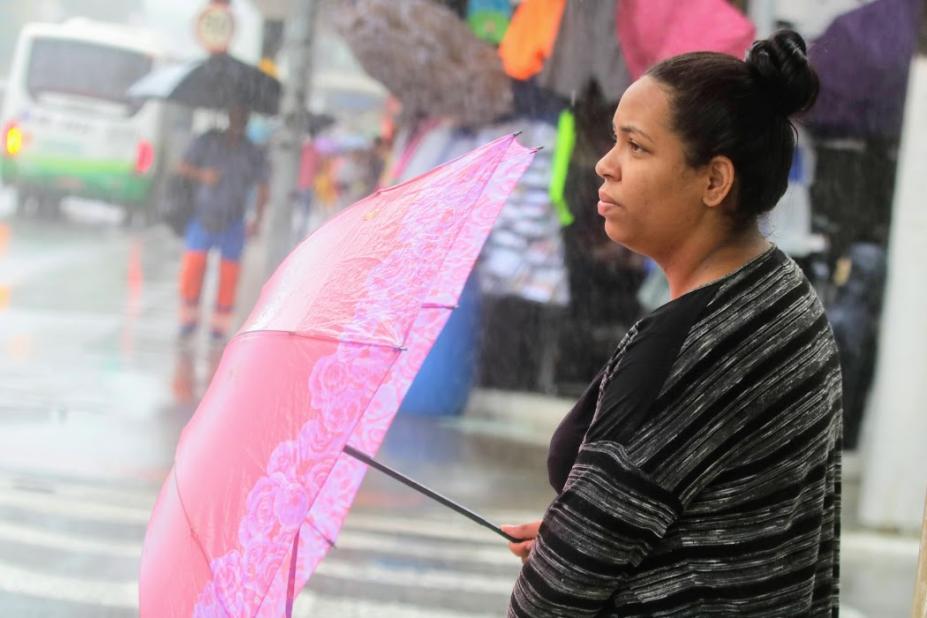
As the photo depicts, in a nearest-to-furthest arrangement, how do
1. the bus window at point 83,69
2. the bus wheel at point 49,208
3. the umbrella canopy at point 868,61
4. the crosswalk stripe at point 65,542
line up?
the crosswalk stripe at point 65,542
the umbrella canopy at point 868,61
the bus window at point 83,69
the bus wheel at point 49,208

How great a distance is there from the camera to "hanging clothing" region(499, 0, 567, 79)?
7031mm

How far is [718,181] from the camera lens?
64.1 inches

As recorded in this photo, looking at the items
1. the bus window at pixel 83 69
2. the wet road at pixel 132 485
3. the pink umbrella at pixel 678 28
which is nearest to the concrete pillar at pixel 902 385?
the pink umbrella at pixel 678 28

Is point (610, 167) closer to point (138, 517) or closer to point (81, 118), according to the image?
point (138, 517)

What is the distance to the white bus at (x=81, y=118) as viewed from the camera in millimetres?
18219

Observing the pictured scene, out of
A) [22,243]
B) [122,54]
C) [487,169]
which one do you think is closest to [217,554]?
[487,169]

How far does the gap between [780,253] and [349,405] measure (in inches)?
28.4

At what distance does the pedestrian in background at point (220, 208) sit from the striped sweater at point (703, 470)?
30.1ft

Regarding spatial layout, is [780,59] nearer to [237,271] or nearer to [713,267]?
[713,267]

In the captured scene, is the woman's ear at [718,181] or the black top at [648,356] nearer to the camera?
the black top at [648,356]

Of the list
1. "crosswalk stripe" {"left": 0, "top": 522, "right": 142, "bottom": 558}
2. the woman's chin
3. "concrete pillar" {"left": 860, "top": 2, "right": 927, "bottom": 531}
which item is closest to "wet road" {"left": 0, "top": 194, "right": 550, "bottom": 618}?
"crosswalk stripe" {"left": 0, "top": 522, "right": 142, "bottom": 558}

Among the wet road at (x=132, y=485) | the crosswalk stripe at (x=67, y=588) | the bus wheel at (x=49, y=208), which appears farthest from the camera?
the bus wheel at (x=49, y=208)

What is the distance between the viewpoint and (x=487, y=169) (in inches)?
82.0

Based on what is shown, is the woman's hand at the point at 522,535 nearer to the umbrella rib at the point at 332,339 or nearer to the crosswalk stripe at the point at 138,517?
the umbrella rib at the point at 332,339
